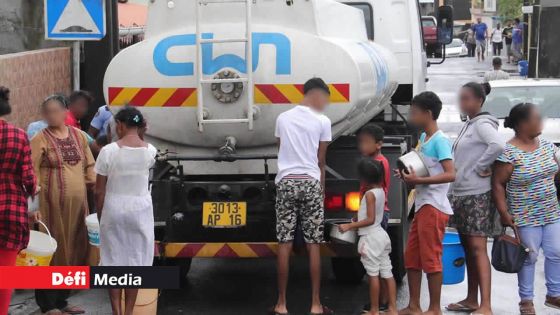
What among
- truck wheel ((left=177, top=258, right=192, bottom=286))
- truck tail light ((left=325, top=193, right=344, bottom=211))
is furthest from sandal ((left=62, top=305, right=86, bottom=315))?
truck tail light ((left=325, top=193, right=344, bottom=211))

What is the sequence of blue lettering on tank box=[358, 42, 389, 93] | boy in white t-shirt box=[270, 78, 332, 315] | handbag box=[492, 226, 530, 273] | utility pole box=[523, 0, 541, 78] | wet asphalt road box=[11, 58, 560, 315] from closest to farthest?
boy in white t-shirt box=[270, 78, 332, 315] < handbag box=[492, 226, 530, 273] < wet asphalt road box=[11, 58, 560, 315] < blue lettering on tank box=[358, 42, 389, 93] < utility pole box=[523, 0, 541, 78]

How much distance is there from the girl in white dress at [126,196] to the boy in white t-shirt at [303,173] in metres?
1.10

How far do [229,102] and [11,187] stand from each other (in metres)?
1.90

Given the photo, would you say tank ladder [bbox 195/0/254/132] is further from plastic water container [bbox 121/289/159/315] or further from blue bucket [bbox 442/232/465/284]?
blue bucket [bbox 442/232/465/284]

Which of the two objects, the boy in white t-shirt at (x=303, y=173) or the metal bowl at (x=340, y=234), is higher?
the boy in white t-shirt at (x=303, y=173)

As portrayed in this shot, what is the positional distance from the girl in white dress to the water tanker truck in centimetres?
86

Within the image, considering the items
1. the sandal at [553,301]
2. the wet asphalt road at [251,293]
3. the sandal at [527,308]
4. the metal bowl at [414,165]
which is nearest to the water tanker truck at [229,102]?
the metal bowl at [414,165]

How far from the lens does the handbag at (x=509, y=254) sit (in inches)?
→ 300

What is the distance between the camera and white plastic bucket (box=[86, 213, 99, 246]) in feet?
25.9

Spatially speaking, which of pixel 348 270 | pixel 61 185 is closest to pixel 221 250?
pixel 61 185

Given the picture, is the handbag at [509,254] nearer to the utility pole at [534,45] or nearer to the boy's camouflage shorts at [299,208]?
the boy's camouflage shorts at [299,208]

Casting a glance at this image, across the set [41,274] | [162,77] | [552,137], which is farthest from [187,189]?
[552,137]

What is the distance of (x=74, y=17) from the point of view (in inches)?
405

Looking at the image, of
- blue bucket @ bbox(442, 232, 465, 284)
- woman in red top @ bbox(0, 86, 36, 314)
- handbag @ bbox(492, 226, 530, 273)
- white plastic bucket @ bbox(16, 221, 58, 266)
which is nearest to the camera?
woman in red top @ bbox(0, 86, 36, 314)
